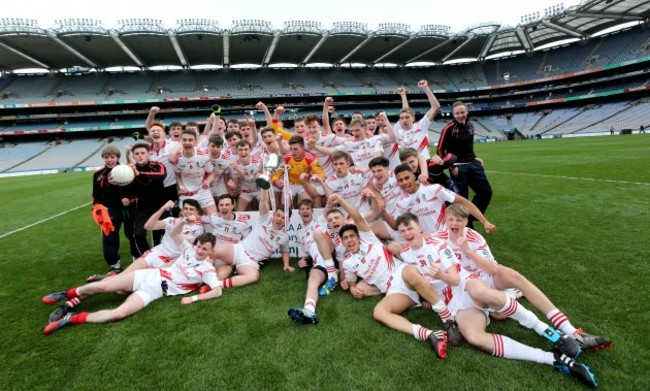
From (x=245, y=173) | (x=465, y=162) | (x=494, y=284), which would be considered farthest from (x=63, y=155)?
(x=494, y=284)

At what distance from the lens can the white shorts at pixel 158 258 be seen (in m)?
4.70

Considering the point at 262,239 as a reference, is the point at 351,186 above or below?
above

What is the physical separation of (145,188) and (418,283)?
4.37 meters

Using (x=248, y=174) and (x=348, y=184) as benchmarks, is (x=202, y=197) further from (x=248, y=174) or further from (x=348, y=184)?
(x=348, y=184)

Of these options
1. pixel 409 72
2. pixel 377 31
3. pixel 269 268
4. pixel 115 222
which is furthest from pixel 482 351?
pixel 409 72

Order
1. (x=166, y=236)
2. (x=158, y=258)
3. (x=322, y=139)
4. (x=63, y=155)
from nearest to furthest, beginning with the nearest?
(x=158, y=258), (x=166, y=236), (x=322, y=139), (x=63, y=155)

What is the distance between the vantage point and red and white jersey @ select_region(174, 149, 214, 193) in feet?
18.5

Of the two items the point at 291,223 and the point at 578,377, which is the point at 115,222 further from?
the point at 578,377

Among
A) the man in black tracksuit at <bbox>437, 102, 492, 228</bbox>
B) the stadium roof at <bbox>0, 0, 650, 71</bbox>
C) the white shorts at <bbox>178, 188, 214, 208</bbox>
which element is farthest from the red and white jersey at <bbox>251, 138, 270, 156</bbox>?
the stadium roof at <bbox>0, 0, 650, 71</bbox>

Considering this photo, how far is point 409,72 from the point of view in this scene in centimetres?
5391

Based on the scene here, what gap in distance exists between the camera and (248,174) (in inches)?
237

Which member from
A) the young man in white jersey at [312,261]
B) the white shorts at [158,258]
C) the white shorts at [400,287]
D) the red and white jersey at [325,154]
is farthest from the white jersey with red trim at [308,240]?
the white shorts at [158,258]

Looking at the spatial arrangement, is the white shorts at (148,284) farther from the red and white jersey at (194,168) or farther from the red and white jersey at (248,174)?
the red and white jersey at (248,174)

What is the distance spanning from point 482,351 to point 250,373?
6.37 feet
